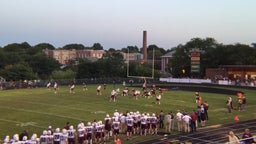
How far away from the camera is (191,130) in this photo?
26.8 meters

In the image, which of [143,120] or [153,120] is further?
[153,120]

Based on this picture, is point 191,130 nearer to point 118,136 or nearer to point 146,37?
point 118,136

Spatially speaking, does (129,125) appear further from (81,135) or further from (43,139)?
(43,139)

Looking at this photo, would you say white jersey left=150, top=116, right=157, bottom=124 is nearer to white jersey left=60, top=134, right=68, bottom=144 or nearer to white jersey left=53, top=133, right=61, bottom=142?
white jersey left=60, top=134, right=68, bottom=144

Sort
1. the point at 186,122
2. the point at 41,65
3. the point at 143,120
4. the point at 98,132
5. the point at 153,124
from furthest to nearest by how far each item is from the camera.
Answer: the point at 41,65, the point at 186,122, the point at 153,124, the point at 143,120, the point at 98,132

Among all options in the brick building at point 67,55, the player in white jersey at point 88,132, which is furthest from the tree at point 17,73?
the brick building at point 67,55

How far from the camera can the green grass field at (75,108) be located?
3002 cm

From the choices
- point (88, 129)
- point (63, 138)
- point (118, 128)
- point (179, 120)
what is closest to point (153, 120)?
point (179, 120)

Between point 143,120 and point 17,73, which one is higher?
point 17,73

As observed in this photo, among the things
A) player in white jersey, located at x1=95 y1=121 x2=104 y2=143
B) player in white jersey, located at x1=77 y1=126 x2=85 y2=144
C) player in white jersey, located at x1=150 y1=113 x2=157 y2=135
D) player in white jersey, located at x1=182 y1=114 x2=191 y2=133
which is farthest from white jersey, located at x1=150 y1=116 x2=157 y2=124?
player in white jersey, located at x1=77 y1=126 x2=85 y2=144

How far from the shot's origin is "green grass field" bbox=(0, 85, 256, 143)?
30.0 metres

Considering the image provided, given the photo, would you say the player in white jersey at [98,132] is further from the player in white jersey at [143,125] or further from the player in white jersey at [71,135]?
the player in white jersey at [143,125]

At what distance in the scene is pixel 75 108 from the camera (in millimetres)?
37031

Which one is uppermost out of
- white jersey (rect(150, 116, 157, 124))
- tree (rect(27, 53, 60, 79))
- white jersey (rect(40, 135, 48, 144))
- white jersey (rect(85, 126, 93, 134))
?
tree (rect(27, 53, 60, 79))
